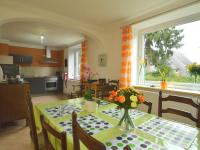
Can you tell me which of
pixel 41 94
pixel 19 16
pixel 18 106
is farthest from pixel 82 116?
pixel 41 94

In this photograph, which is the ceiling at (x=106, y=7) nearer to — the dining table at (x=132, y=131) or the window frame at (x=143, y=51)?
the window frame at (x=143, y=51)

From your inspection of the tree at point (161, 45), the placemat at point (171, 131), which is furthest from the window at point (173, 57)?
the placemat at point (171, 131)

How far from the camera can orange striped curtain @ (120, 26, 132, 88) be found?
2977 millimetres

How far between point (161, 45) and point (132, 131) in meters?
2.35

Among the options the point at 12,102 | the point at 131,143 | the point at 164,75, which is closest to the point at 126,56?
the point at 164,75

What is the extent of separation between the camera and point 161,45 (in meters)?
2.90

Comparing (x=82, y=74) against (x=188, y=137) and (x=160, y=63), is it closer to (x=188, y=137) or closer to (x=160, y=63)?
(x=160, y=63)

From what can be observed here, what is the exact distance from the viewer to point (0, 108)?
260 cm

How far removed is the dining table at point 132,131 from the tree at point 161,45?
1792 mm

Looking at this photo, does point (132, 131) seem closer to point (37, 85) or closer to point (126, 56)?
point (126, 56)

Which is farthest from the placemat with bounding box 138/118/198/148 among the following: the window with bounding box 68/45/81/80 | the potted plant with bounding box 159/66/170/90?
the window with bounding box 68/45/81/80

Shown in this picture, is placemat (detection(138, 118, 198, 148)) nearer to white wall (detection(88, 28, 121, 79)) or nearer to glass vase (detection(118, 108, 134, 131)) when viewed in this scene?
glass vase (detection(118, 108, 134, 131))

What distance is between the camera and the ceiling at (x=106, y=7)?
2.37 metres

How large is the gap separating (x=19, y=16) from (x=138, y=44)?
99.6 inches
